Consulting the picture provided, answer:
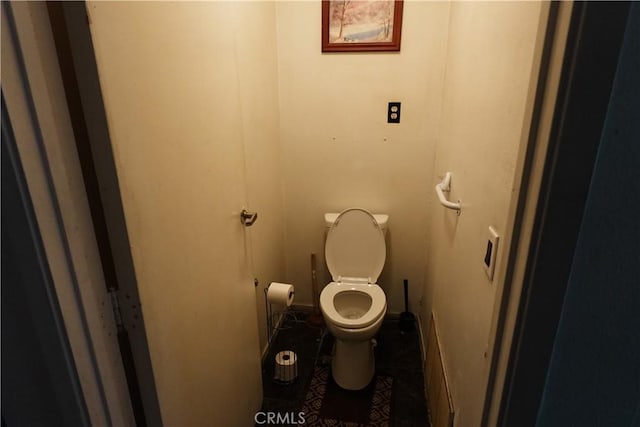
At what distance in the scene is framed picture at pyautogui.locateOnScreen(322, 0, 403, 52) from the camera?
184cm

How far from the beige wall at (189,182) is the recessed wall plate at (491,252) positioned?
777mm

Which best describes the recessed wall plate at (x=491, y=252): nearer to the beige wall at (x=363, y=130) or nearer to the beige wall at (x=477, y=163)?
the beige wall at (x=477, y=163)

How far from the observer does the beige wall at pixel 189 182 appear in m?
0.71

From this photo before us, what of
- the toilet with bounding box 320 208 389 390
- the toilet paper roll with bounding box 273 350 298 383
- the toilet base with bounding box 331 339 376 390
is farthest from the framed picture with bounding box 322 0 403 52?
the toilet paper roll with bounding box 273 350 298 383

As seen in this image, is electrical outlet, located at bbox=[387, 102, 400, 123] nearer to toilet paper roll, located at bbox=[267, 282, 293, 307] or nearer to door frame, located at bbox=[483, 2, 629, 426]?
toilet paper roll, located at bbox=[267, 282, 293, 307]

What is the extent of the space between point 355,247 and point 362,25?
1192 mm

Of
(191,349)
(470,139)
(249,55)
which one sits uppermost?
(249,55)

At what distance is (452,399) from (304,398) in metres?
0.80

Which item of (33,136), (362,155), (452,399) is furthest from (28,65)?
(362,155)

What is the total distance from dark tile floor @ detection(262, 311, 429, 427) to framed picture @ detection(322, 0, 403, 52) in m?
1.67

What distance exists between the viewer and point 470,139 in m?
1.23

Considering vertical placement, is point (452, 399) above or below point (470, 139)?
below

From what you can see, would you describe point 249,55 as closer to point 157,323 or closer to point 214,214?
point 214,214

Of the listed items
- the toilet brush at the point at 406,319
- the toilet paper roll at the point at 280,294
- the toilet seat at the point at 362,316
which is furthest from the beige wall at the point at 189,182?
the toilet brush at the point at 406,319
